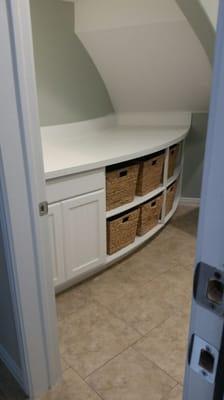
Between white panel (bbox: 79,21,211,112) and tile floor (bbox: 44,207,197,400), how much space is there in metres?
1.39

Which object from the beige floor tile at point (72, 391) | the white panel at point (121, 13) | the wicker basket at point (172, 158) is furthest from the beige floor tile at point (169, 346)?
the white panel at point (121, 13)

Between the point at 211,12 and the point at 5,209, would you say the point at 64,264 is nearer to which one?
the point at 5,209

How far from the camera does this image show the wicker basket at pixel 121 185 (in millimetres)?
2002

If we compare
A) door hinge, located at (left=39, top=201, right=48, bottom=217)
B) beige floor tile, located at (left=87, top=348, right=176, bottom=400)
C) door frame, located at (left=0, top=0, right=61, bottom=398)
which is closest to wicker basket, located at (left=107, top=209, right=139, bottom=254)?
beige floor tile, located at (left=87, top=348, right=176, bottom=400)

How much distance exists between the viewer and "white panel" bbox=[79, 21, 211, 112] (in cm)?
221

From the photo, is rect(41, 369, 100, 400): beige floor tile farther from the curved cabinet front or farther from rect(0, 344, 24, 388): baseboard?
the curved cabinet front

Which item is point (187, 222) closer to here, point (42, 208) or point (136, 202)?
point (136, 202)

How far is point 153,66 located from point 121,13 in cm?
49

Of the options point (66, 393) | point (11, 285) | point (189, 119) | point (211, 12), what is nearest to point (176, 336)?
point (66, 393)

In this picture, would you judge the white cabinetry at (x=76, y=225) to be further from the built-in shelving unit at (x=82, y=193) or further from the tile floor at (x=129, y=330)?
the tile floor at (x=129, y=330)

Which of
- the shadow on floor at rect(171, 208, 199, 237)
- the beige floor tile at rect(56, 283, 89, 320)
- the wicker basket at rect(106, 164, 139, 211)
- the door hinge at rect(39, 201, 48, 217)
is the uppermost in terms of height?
the door hinge at rect(39, 201, 48, 217)

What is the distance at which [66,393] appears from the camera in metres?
1.41

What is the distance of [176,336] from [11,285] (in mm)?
992

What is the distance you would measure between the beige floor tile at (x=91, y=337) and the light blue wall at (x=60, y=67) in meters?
1.44
